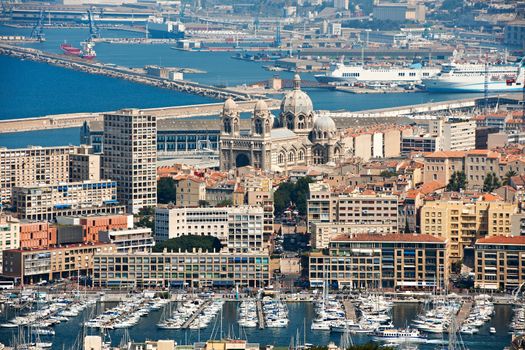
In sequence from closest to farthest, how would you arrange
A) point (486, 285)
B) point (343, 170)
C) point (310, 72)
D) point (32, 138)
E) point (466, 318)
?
1. point (466, 318)
2. point (486, 285)
3. point (343, 170)
4. point (32, 138)
5. point (310, 72)

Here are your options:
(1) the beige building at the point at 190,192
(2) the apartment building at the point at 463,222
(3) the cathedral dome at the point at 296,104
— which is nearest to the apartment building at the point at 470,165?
(3) the cathedral dome at the point at 296,104

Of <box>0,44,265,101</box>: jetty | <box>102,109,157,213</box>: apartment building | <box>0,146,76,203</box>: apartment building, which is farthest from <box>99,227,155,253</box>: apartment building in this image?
<box>0,44,265,101</box>: jetty

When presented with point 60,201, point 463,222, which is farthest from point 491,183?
point 60,201

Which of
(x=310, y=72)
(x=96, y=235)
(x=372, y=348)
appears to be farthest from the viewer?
(x=310, y=72)

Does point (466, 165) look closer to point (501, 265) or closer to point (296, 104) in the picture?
point (296, 104)

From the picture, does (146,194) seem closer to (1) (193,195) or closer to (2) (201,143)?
(1) (193,195)

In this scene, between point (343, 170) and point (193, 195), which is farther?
point (343, 170)

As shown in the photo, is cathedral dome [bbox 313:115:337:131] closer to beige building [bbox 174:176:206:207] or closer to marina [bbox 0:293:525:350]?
beige building [bbox 174:176:206:207]

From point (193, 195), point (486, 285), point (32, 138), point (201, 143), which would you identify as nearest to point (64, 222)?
point (193, 195)
